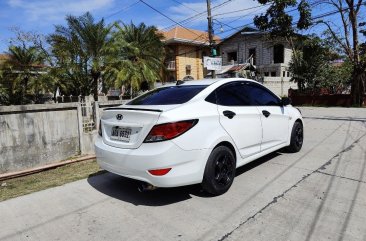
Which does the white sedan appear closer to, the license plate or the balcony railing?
the license plate

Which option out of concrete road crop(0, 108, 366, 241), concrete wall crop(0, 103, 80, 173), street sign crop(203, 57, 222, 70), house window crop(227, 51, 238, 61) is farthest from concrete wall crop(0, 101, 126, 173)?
house window crop(227, 51, 238, 61)

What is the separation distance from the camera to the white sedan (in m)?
3.68

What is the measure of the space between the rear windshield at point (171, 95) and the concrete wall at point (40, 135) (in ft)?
11.7

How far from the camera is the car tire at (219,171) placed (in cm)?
398

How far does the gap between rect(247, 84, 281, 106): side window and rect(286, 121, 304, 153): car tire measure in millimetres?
758

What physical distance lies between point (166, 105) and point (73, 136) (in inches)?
193

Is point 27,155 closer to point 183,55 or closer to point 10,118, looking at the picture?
point 10,118

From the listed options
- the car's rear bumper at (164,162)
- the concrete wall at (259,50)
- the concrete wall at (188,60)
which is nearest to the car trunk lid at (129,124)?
the car's rear bumper at (164,162)

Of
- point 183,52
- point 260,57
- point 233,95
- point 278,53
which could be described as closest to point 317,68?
point 278,53

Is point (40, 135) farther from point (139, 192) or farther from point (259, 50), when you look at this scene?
point (259, 50)

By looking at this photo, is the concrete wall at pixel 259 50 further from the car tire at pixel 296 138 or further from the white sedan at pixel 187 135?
the white sedan at pixel 187 135

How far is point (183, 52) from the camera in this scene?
1470 inches

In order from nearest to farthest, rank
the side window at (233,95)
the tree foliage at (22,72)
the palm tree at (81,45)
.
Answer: the side window at (233,95)
the palm tree at (81,45)
the tree foliage at (22,72)

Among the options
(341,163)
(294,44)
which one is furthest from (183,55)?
(341,163)
